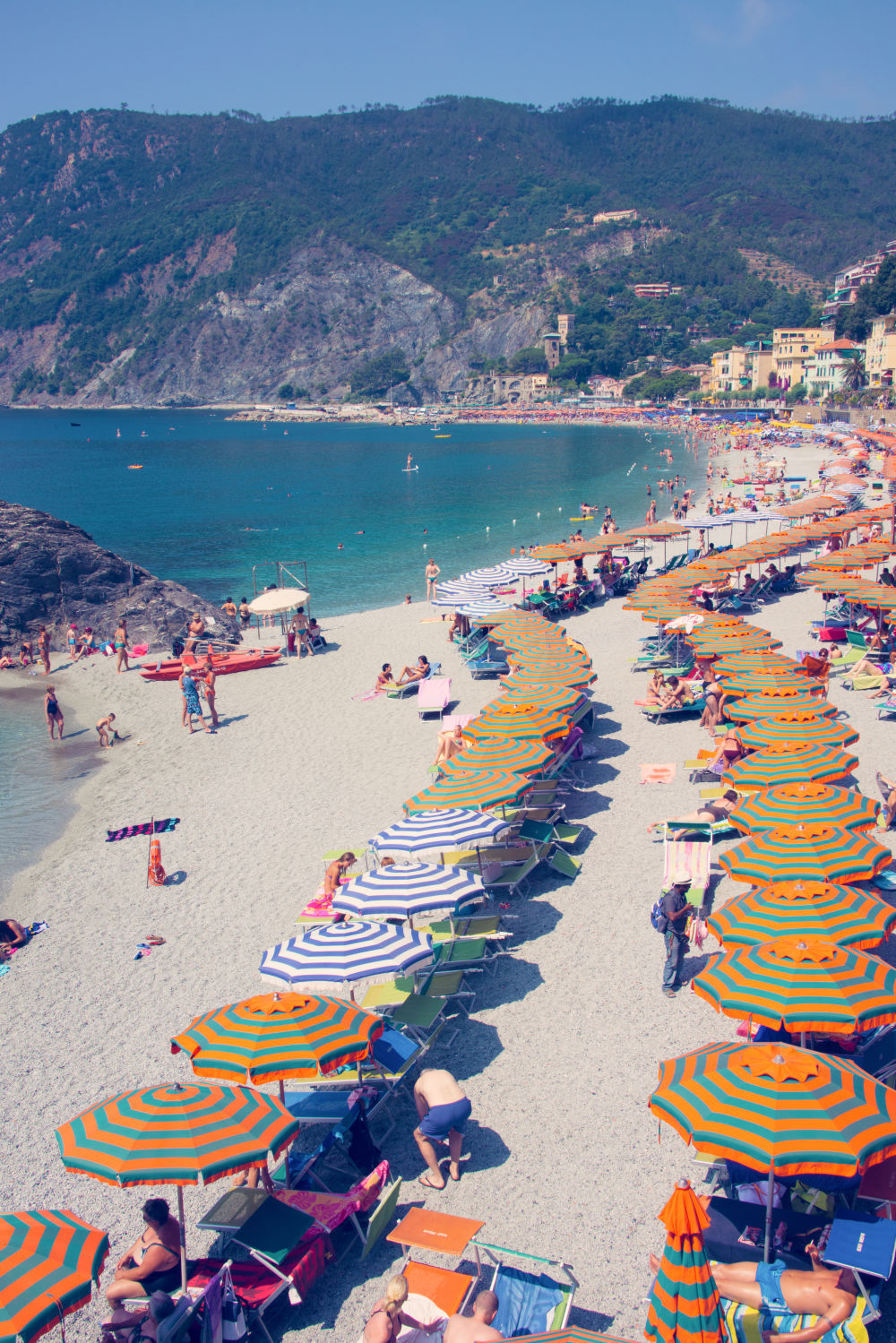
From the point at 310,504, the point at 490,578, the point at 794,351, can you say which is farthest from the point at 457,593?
the point at 794,351

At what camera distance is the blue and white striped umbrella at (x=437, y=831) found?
31.5 ft

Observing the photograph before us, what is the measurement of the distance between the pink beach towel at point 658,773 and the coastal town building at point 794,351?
405 ft

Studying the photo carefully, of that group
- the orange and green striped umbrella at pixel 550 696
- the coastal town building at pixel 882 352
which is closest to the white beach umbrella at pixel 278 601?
the orange and green striped umbrella at pixel 550 696

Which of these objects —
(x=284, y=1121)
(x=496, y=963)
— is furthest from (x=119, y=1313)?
(x=496, y=963)

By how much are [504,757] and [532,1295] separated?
6646 millimetres

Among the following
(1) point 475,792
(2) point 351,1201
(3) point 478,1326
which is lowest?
(2) point 351,1201

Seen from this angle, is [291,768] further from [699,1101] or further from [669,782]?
[699,1101]

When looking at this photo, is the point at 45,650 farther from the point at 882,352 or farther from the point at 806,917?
the point at 882,352

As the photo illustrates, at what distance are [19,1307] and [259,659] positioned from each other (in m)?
19.2

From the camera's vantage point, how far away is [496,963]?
9.38 meters

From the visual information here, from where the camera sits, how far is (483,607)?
20.8m

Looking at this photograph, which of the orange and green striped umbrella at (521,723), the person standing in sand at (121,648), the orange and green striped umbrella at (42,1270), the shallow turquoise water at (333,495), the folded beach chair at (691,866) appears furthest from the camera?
A: the shallow turquoise water at (333,495)

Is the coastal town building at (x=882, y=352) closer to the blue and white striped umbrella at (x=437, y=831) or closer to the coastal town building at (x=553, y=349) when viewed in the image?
the blue and white striped umbrella at (x=437, y=831)

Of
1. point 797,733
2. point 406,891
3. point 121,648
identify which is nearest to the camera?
point 406,891
